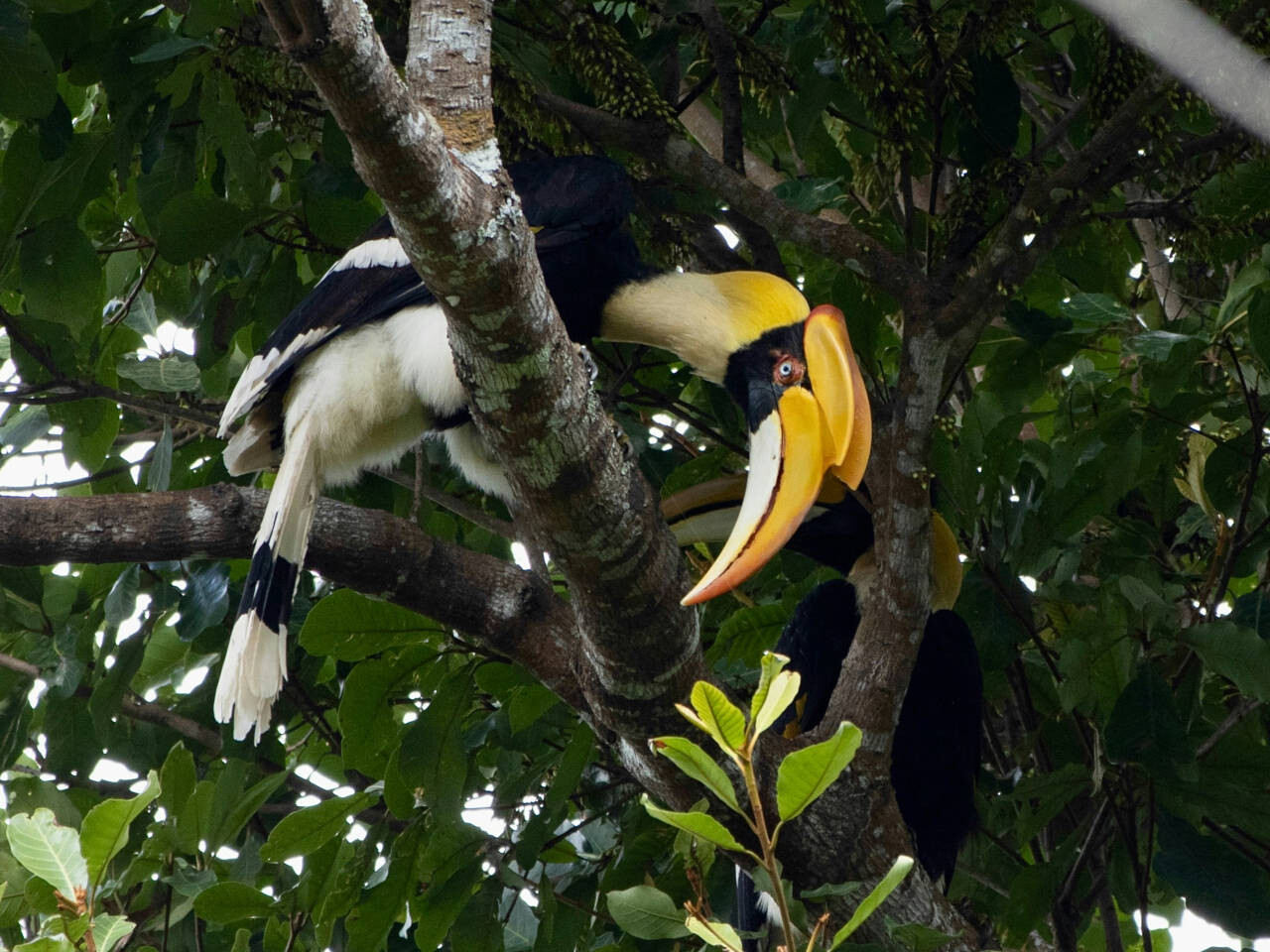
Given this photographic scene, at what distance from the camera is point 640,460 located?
10.7 feet

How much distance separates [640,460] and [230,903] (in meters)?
1.32

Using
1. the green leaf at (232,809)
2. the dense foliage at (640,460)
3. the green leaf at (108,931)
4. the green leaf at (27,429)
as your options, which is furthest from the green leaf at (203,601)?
the green leaf at (108,931)

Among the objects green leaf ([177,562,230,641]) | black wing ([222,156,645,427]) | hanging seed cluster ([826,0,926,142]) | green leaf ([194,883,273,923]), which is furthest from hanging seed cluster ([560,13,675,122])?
green leaf ([194,883,273,923])

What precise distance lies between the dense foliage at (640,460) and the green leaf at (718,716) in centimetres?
107

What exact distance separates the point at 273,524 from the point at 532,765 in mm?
778

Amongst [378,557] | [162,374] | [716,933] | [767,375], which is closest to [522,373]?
[378,557]

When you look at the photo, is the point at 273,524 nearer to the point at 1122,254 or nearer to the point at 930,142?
the point at 930,142

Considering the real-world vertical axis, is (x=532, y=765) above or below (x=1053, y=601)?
below

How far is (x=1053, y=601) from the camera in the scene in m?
3.01

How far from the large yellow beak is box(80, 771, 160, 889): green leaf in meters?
1.18

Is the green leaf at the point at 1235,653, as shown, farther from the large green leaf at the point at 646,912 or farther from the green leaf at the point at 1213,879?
the large green leaf at the point at 646,912

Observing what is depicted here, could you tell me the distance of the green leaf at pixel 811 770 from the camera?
54.6 inches

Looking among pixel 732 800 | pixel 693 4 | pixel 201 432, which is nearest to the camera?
pixel 732 800

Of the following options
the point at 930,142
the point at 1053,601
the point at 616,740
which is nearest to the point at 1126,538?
the point at 1053,601
